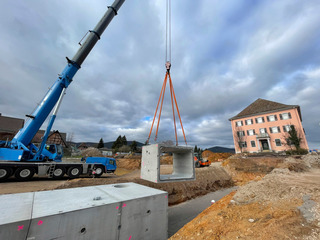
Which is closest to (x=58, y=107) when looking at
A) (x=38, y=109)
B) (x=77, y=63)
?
(x=38, y=109)

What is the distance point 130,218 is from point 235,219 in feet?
10.2

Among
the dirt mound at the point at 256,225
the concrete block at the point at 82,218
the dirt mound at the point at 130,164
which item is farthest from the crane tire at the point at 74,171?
the dirt mound at the point at 130,164

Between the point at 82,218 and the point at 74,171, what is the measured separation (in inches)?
390

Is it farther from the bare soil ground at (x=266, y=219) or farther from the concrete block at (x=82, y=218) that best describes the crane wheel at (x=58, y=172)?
the bare soil ground at (x=266, y=219)

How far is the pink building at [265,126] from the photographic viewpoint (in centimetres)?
2659

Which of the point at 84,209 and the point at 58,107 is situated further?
the point at 58,107

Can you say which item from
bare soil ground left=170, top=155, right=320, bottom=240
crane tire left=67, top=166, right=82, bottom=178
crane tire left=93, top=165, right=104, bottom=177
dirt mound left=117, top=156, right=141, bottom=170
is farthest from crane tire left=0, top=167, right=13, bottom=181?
dirt mound left=117, top=156, right=141, bottom=170

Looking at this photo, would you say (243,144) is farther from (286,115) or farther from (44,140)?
(44,140)

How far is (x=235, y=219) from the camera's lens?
4.14 metres

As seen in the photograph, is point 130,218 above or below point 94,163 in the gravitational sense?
below

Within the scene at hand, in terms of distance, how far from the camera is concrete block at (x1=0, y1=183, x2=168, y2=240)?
2.15 meters

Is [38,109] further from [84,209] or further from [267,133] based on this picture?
[267,133]

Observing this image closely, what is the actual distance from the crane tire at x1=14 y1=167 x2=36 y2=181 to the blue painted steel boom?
4.55 ft

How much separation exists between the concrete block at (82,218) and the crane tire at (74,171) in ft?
27.1
